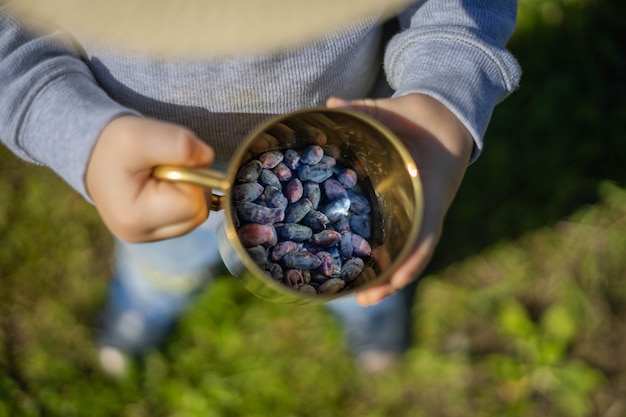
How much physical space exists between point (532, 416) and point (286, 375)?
1.43ft

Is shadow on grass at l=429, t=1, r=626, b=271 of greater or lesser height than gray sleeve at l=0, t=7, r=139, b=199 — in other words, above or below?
below

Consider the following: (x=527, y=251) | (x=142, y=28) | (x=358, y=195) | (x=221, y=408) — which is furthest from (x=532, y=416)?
(x=142, y=28)

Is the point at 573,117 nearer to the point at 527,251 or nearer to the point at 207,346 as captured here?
the point at 527,251

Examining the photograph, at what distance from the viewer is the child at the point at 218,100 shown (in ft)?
2.08

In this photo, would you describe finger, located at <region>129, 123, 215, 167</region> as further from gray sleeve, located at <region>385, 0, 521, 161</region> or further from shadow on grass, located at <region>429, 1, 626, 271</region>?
shadow on grass, located at <region>429, 1, 626, 271</region>

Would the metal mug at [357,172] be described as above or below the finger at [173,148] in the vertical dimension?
below

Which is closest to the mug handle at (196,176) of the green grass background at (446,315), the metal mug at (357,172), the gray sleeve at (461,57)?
the metal mug at (357,172)

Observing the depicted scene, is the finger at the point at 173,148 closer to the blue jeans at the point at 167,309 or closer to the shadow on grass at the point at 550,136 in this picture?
the blue jeans at the point at 167,309

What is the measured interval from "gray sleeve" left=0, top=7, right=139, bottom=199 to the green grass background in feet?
1.93

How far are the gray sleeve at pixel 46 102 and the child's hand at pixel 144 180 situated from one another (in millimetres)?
27

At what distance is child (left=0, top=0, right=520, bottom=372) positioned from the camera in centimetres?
63

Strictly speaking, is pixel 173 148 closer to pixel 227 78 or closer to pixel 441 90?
pixel 227 78

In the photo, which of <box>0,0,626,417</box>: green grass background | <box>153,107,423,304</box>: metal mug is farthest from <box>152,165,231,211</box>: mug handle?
<box>0,0,626,417</box>: green grass background

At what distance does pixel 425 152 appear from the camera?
0.71m
